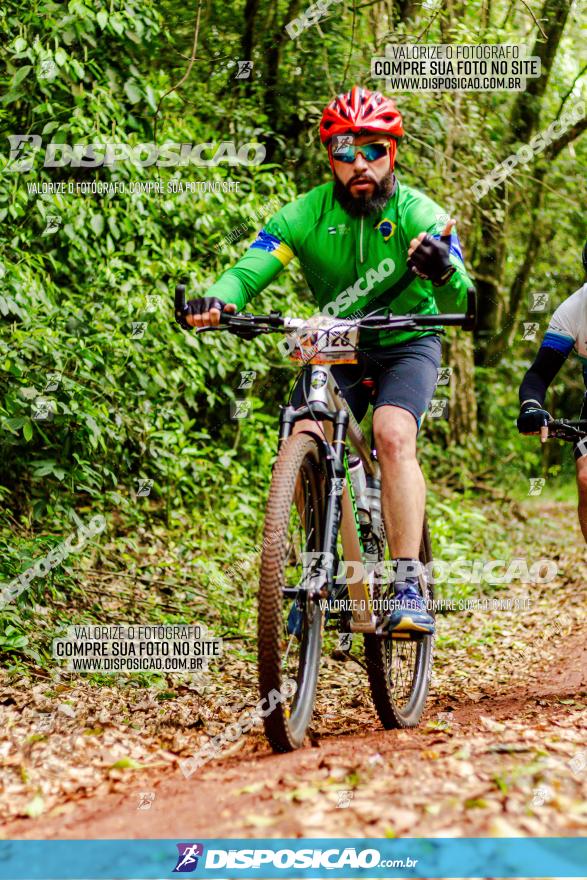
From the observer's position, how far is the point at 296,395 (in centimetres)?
380

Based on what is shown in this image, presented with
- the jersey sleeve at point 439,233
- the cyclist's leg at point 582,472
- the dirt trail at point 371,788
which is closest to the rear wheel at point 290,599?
the dirt trail at point 371,788

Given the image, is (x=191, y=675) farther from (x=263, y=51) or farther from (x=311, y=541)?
(x=263, y=51)

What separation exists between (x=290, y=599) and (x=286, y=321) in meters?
1.06

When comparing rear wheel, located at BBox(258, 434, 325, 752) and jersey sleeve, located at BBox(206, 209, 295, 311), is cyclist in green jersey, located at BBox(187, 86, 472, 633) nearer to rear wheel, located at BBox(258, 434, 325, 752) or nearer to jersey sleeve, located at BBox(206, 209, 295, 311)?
jersey sleeve, located at BBox(206, 209, 295, 311)

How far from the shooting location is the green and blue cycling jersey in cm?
407

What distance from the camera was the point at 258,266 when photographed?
13.2 feet

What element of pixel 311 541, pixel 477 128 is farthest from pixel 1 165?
pixel 477 128

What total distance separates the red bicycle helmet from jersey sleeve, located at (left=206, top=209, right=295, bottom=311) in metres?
0.40

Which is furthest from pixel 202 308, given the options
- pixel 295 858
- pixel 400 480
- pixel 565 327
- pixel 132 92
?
pixel 132 92

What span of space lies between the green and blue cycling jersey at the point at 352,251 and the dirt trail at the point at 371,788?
5.64ft

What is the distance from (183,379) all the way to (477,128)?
5.50 metres

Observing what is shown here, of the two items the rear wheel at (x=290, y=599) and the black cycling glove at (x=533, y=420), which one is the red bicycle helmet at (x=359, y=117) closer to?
the rear wheel at (x=290, y=599)

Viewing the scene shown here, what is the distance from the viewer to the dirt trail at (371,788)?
2672 millimetres

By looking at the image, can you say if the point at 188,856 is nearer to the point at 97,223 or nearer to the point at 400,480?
the point at 400,480
